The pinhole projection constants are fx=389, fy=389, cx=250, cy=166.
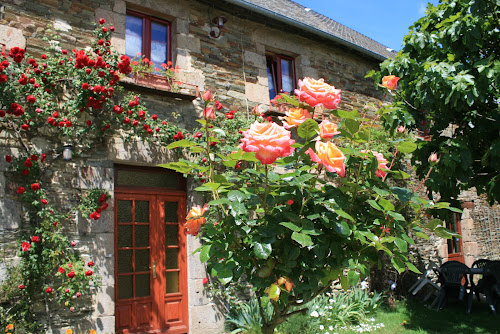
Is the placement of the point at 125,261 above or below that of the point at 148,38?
below

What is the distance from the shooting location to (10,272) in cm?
393

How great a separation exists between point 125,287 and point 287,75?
4471 millimetres

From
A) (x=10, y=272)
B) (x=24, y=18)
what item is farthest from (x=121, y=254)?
(x=24, y=18)

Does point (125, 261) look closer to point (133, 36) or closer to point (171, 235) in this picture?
point (171, 235)

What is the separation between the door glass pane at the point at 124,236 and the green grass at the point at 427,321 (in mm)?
2240

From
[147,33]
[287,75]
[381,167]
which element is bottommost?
[381,167]

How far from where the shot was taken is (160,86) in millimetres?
5324

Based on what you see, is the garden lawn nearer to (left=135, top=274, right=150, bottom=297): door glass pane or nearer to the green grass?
the green grass

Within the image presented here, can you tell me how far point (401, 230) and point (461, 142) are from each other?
127 inches

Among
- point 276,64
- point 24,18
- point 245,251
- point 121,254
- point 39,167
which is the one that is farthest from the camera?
point 276,64

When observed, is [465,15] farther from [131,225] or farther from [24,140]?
[24,140]

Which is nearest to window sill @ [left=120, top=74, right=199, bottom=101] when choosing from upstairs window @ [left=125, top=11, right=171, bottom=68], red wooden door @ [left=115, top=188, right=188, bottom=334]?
upstairs window @ [left=125, top=11, right=171, bottom=68]

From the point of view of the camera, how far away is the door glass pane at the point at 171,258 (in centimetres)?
519

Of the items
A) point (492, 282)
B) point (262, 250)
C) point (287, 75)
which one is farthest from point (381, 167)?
point (492, 282)
